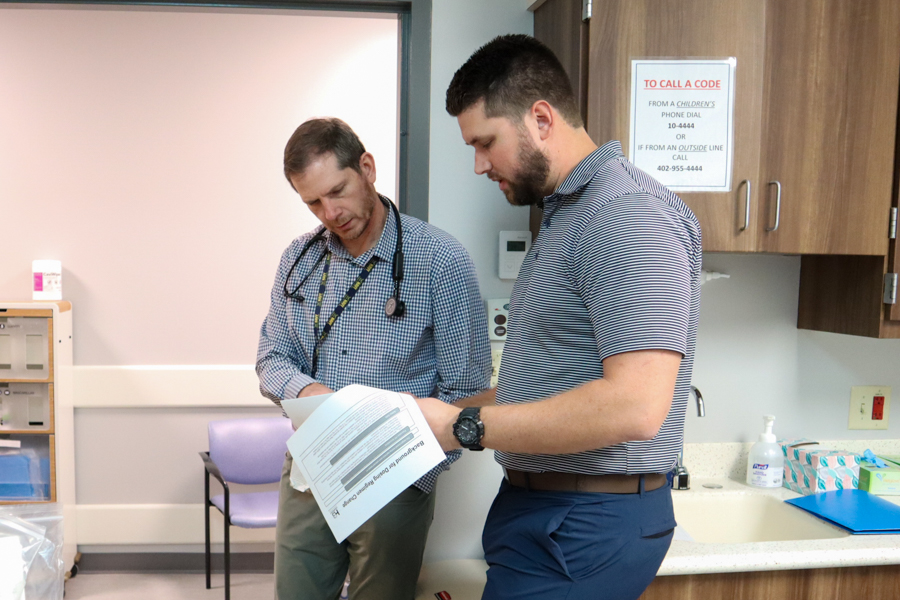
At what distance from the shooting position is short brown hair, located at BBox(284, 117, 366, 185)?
169 centimetres

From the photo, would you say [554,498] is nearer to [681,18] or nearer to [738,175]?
[738,175]

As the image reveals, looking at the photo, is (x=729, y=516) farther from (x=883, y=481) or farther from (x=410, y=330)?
(x=410, y=330)

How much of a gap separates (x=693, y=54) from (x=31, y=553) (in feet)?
4.98

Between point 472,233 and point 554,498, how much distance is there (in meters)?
0.91

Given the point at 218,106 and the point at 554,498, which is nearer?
the point at 554,498

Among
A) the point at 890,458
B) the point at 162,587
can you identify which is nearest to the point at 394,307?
the point at 890,458

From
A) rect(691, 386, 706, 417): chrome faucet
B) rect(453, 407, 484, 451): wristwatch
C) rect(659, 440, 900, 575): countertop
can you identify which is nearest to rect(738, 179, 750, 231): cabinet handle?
rect(691, 386, 706, 417): chrome faucet

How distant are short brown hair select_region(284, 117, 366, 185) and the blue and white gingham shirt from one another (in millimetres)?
179

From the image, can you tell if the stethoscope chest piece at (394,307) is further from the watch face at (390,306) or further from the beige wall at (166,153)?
the beige wall at (166,153)

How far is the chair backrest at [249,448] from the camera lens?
10.9ft

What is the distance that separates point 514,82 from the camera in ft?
3.79

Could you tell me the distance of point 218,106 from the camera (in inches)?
144

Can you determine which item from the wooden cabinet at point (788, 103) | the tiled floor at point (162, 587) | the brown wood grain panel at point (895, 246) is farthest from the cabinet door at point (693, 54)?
the tiled floor at point (162, 587)

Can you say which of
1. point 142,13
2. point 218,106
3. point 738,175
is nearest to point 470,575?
point 738,175
